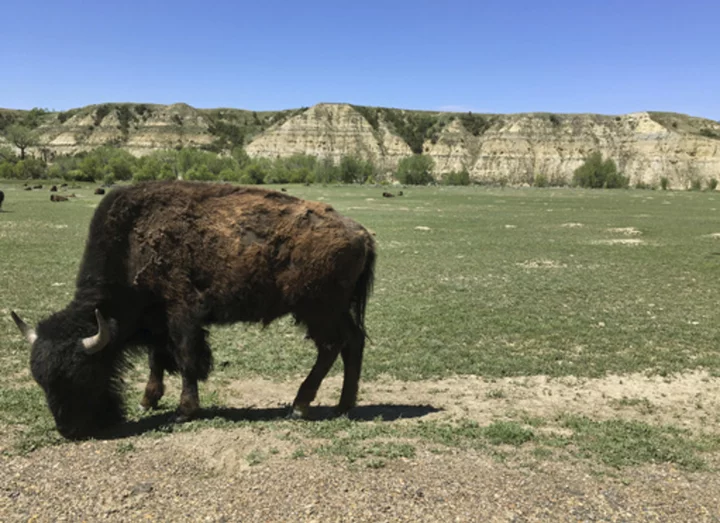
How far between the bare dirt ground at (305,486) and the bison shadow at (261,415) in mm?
334

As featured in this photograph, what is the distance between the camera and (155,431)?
18.8 feet

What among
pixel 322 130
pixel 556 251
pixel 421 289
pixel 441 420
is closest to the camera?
pixel 441 420

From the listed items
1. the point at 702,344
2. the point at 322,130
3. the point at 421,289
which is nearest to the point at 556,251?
the point at 421,289

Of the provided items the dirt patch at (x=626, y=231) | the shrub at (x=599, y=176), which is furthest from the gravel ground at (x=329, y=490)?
the shrub at (x=599, y=176)

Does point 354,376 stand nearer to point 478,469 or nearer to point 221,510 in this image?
point 478,469

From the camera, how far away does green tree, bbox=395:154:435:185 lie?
107 meters

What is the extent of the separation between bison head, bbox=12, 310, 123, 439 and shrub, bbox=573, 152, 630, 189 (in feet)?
360

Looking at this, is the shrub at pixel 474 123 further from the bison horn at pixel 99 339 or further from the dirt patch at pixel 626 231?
the bison horn at pixel 99 339

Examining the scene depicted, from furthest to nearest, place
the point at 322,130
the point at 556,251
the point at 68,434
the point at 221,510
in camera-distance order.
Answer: the point at 322,130, the point at 556,251, the point at 68,434, the point at 221,510

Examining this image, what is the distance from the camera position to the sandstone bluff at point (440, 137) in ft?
381

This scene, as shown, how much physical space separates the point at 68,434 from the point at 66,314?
1.33 m

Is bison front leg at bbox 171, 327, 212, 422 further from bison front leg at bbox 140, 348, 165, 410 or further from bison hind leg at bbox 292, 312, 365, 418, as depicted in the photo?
bison hind leg at bbox 292, 312, 365, 418

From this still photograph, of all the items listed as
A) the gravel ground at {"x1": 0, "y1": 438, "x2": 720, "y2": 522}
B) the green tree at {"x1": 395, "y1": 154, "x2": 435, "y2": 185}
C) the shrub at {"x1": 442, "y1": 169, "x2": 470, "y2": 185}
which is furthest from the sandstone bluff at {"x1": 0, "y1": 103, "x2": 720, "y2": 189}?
the gravel ground at {"x1": 0, "y1": 438, "x2": 720, "y2": 522}

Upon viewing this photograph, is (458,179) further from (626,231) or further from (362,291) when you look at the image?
(362,291)
